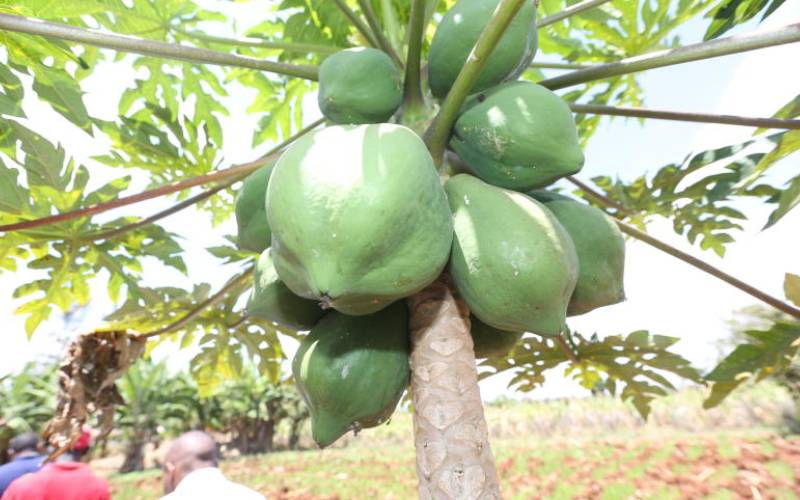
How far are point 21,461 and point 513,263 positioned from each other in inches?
179

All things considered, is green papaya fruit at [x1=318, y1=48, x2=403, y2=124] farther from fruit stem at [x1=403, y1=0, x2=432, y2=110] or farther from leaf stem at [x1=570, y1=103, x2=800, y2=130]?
leaf stem at [x1=570, y1=103, x2=800, y2=130]

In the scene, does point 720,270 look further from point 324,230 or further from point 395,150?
point 324,230

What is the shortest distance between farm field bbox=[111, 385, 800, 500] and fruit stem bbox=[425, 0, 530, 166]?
5185 millimetres

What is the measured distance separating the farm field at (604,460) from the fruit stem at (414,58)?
5149 millimetres

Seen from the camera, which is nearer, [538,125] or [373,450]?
[538,125]

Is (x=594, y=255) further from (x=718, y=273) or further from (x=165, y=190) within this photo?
(x=165, y=190)

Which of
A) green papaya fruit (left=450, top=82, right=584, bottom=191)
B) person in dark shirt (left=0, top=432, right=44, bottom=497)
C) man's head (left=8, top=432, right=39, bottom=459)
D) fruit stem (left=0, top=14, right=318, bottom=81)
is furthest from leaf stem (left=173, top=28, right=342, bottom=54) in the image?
man's head (left=8, top=432, right=39, bottom=459)

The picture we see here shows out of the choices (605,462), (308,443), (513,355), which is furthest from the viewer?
(308,443)

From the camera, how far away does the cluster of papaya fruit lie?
3.17 ft

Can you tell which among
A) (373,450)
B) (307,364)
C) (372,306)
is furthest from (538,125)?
(373,450)

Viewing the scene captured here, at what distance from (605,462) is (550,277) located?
7.19m

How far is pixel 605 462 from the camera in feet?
24.1

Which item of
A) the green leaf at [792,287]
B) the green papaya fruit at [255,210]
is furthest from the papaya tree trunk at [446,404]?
the green leaf at [792,287]

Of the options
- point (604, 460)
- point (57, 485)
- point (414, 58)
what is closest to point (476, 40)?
point (414, 58)
